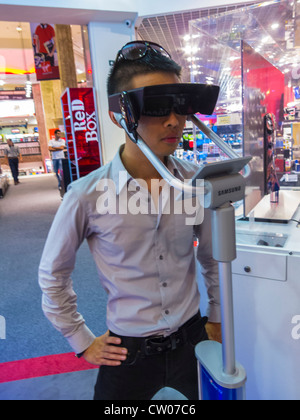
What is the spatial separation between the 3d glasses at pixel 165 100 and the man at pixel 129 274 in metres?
0.16

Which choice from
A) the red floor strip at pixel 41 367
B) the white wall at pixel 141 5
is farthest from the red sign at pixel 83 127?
the red floor strip at pixel 41 367

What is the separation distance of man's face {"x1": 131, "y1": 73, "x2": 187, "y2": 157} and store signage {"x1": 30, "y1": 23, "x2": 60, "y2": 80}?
669 cm

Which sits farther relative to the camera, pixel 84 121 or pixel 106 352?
pixel 84 121

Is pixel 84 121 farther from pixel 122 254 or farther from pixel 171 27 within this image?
pixel 122 254

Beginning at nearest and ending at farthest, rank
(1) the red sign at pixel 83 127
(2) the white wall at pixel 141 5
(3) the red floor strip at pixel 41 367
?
(3) the red floor strip at pixel 41 367
(2) the white wall at pixel 141 5
(1) the red sign at pixel 83 127

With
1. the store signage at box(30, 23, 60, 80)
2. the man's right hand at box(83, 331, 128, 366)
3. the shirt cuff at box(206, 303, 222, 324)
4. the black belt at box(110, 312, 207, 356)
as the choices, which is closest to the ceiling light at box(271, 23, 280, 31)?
the shirt cuff at box(206, 303, 222, 324)

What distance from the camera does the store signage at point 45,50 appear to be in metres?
6.34

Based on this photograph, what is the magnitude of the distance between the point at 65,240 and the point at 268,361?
1.09 m

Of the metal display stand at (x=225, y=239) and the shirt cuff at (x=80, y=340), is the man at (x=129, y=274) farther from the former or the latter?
the metal display stand at (x=225, y=239)

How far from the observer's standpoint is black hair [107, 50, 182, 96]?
33.9 inches

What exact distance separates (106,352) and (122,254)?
1.03 feet

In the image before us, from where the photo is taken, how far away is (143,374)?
3.13ft

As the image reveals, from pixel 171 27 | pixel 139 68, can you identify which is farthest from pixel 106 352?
pixel 171 27

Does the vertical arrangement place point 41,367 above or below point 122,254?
below
